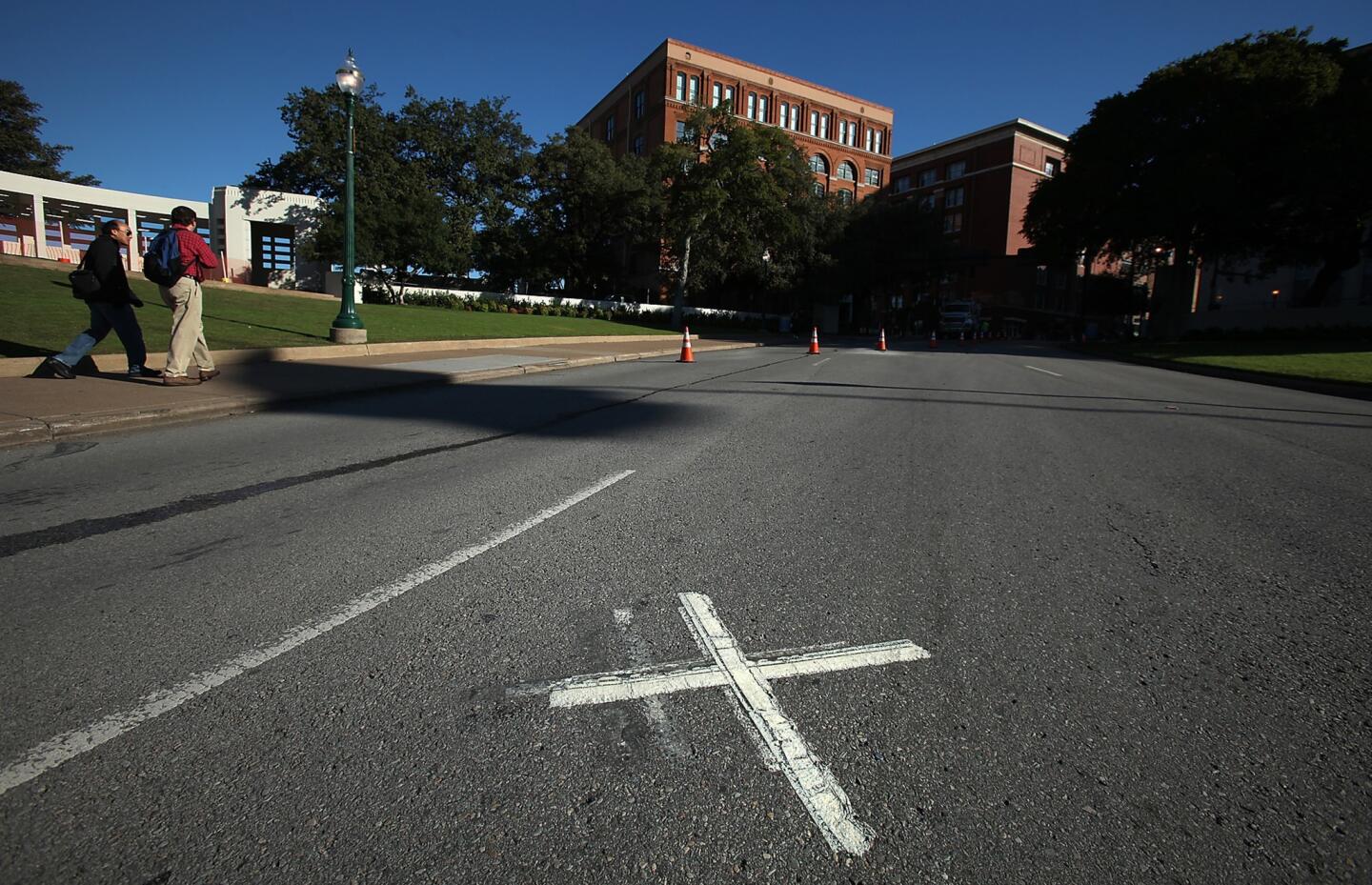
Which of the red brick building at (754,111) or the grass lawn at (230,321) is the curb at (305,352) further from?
the red brick building at (754,111)

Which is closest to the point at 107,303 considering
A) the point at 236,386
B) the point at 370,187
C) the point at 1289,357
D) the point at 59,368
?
the point at 59,368

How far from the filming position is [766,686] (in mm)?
2344

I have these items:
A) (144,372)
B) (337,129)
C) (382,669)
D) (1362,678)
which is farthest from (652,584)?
(337,129)

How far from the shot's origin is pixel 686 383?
11898mm


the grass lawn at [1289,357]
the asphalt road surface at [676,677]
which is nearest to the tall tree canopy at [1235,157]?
the grass lawn at [1289,357]

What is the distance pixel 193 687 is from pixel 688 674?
1.67 m

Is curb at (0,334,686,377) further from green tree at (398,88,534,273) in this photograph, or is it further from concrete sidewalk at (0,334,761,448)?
green tree at (398,88,534,273)

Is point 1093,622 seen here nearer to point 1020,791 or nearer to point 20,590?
point 1020,791

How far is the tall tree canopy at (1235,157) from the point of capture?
91.1 feet

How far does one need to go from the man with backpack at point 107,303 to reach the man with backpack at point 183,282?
41cm

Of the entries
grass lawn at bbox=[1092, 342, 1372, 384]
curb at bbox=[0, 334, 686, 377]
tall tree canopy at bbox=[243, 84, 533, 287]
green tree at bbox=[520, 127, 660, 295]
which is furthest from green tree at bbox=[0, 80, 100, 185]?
grass lawn at bbox=[1092, 342, 1372, 384]

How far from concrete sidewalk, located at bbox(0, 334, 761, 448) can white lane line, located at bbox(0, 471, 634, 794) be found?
531 cm

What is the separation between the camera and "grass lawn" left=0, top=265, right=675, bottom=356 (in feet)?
38.3

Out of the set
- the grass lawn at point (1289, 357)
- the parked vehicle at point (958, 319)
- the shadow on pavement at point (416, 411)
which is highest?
the parked vehicle at point (958, 319)
